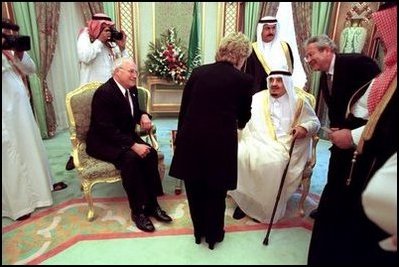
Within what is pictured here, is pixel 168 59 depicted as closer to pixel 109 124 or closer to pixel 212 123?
pixel 109 124

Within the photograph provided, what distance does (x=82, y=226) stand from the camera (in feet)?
6.89

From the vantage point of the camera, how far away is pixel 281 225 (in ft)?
7.18

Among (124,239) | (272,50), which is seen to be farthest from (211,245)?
(272,50)

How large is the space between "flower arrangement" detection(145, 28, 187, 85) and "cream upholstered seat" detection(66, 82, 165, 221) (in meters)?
2.38

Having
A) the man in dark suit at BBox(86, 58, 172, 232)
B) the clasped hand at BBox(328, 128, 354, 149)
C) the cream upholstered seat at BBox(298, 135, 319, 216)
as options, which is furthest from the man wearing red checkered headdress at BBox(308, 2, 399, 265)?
the man in dark suit at BBox(86, 58, 172, 232)

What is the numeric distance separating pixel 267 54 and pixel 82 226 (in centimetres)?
228

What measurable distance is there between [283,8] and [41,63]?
3.62 meters

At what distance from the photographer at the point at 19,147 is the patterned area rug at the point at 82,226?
0.45 feet

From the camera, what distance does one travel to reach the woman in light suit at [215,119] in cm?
162

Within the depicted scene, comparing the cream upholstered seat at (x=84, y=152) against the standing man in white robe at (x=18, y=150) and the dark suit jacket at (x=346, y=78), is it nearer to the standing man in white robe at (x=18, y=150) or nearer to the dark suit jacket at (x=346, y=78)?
the standing man in white robe at (x=18, y=150)

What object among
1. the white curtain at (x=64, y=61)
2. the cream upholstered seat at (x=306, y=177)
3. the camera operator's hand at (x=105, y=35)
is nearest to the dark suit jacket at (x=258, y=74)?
the cream upholstered seat at (x=306, y=177)

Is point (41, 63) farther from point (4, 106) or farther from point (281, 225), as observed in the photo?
point (281, 225)

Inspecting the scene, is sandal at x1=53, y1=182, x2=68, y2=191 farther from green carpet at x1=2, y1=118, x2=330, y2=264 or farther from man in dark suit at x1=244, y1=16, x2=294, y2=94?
man in dark suit at x1=244, y1=16, x2=294, y2=94

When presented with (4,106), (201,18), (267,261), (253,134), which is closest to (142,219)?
(267,261)
